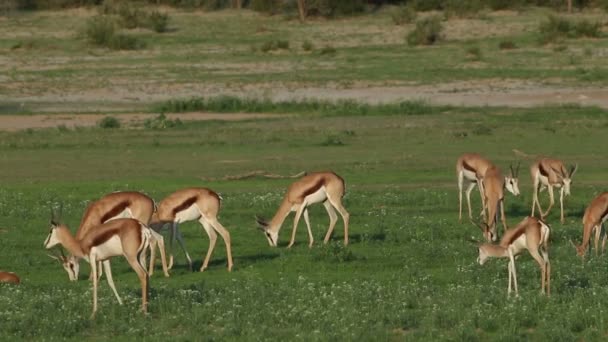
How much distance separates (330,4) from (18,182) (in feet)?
121

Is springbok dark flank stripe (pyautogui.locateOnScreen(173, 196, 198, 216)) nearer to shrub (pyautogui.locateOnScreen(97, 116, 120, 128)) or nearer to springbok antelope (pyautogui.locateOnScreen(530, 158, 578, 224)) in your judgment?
springbok antelope (pyautogui.locateOnScreen(530, 158, 578, 224))

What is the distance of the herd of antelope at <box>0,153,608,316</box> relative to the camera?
11781 mm

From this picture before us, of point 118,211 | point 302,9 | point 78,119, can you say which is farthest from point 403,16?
point 118,211

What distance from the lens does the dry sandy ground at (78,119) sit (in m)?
30.5

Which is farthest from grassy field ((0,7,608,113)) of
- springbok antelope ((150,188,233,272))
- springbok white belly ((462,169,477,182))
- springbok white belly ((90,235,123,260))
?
springbok white belly ((90,235,123,260))

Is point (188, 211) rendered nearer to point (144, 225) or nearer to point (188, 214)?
point (188, 214)

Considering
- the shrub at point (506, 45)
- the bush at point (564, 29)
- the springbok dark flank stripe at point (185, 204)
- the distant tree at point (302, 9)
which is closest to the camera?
the springbok dark flank stripe at point (185, 204)

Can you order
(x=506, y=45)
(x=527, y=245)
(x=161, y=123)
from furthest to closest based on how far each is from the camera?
(x=506, y=45)
(x=161, y=123)
(x=527, y=245)

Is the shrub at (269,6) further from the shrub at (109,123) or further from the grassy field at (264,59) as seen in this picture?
the shrub at (109,123)

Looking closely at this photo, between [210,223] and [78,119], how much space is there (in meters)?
17.7

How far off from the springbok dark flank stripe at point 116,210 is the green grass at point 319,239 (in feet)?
2.41

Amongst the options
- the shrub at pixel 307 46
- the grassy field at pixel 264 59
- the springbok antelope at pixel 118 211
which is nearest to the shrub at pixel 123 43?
the grassy field at pixel 264 59

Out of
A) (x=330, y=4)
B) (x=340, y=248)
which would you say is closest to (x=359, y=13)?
(x=330, y=4)

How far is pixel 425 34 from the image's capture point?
48.0 metres
